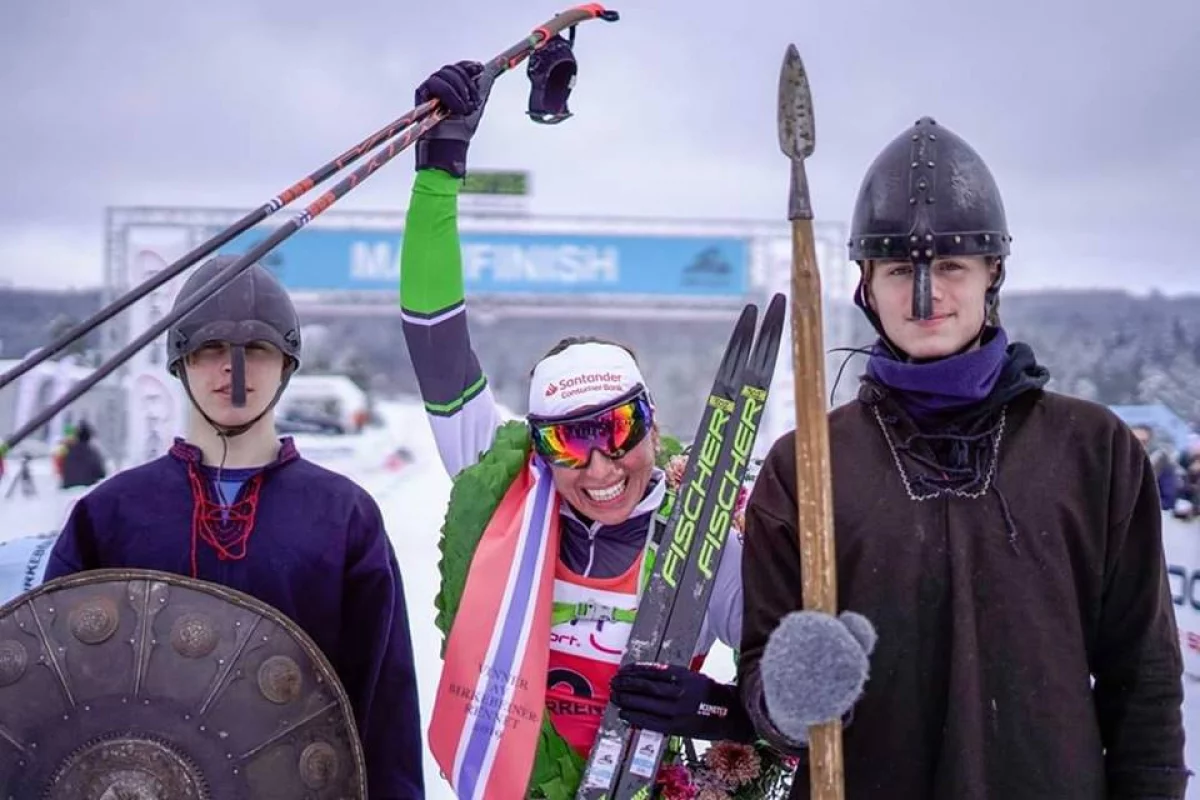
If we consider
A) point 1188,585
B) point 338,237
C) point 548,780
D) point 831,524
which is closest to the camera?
point 831,524

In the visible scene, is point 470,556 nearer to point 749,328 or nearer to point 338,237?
point 749,328

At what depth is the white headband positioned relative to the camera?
219 cm

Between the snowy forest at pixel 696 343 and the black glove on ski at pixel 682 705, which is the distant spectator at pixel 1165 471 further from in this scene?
the black glove on ski at pixel 682 705

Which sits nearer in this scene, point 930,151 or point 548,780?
point 930,151

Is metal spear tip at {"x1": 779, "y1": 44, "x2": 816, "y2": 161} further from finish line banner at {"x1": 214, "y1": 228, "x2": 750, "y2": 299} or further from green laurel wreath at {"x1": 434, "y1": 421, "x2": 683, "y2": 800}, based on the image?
finish line banner at {"x1": 214, "y1": 228, "x2": 750, "y2": 299}

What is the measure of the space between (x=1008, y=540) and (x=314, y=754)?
112 centimetres

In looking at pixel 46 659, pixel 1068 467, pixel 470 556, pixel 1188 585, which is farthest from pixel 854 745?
pixel 1188 585

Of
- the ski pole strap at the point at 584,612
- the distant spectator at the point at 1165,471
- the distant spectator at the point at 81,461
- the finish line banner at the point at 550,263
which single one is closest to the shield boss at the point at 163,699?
the ski pole strap at the point at 584,612

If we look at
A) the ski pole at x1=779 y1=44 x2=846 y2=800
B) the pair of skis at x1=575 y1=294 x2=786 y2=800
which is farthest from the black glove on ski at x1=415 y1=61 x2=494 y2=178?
the ski pole at x1=779 y1=44 x2=846 y2=800

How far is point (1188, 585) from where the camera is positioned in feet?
14.1

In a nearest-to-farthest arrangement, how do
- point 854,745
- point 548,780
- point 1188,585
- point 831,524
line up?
1. point 831,524
2. point 854,745
3. point 548,780
4. point 1188,585

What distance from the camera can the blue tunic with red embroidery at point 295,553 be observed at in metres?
2.25

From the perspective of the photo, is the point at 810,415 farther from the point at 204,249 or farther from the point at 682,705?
the point at 204,249

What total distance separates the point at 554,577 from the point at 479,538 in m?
0.16
